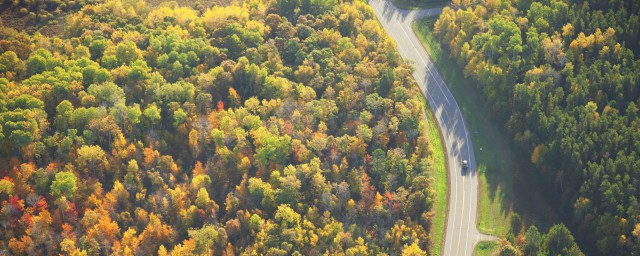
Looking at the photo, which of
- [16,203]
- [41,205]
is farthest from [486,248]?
[16,203]

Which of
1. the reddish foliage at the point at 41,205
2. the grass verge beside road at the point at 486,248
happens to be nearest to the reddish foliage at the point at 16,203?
the reddish foliage at the point at 41,205

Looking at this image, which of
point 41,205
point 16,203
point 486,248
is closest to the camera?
point 16,203

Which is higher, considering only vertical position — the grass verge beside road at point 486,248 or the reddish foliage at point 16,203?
the grass verge beside road at point 486,248

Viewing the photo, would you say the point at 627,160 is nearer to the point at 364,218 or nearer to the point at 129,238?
the point at 364,218

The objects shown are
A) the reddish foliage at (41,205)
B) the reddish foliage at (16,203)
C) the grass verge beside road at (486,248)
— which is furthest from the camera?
the grass verge beside road at (486,248)

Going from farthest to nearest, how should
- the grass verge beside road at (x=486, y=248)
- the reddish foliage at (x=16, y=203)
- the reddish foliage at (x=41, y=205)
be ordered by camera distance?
1. the grass verge beside road at (x=486, y=248)
2. the reddish foliage at (x=41, y=205)
3. the reddish foliage at (x=16, y=203)

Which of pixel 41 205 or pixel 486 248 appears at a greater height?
pixel 486 248

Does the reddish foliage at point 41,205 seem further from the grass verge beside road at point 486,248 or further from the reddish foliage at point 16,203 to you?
the grass verge beside road at point 486,248

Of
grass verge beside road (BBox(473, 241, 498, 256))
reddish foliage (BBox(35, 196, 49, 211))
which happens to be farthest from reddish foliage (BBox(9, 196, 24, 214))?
grass verge beside road (BBox(473, 241, 498, 256))

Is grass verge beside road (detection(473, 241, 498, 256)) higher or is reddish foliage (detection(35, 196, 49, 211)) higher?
grass verge beside road (detection(473, 241, 498, 256))

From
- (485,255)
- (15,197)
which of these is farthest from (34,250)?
(485,255)

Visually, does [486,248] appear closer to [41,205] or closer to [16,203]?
[41,205]

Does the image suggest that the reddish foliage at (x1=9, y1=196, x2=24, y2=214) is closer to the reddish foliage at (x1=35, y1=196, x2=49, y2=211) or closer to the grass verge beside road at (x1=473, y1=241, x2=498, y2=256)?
the reddish foliage at (x1=35, y1=196, x2=49, y2=211)
